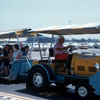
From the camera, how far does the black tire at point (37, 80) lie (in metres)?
8.38

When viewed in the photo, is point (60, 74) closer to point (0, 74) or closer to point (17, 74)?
point (17, 74)

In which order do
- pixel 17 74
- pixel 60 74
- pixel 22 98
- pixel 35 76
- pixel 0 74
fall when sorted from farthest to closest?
pixel 0 74, pixel 17 74, pixel 35 76, pixel 60 74, pixel 22 98

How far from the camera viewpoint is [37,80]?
867cm

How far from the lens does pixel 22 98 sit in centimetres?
750

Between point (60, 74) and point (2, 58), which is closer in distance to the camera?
point (60, 74)

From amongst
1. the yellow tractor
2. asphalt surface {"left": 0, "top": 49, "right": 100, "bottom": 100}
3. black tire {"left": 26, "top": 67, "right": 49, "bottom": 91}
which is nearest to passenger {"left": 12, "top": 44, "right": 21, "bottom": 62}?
asphalt surface {"left": 0, "top": 49, "right": 100, "bottom": 100}

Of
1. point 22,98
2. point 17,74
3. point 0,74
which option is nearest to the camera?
point 22,98

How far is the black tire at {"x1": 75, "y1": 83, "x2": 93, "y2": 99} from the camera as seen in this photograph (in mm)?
7105

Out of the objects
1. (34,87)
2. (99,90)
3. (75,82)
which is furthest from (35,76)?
(99,90)

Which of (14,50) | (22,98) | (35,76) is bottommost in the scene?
(22,98)

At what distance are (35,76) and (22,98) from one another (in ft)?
4.59

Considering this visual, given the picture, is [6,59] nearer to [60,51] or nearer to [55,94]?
[60,51]

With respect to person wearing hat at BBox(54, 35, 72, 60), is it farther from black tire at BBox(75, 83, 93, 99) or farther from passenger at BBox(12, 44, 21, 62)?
passenger at BBox(12, 44, 21, 62)

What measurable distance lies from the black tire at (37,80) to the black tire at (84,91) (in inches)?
51.2
